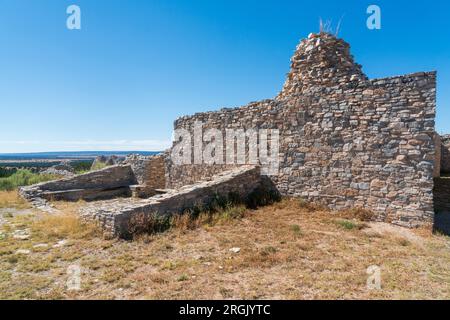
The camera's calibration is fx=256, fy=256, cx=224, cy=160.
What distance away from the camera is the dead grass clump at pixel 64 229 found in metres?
6.47

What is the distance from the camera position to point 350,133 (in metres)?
7.89

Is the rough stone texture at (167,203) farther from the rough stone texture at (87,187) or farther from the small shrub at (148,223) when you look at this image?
the rough stone texture at (87,187)

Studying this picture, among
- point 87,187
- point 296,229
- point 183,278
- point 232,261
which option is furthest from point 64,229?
point 87,187

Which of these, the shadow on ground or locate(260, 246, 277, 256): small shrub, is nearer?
locate(260, 246, 277, 256): small shrub

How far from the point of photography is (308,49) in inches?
397

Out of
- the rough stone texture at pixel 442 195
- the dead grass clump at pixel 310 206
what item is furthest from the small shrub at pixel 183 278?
the rough stone texture at pixel 442 195

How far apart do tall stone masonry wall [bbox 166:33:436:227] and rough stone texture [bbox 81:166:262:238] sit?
1.16 meters

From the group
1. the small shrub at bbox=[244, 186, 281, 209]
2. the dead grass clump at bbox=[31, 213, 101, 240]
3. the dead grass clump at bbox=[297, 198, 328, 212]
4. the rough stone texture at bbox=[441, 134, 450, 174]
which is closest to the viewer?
the dead grass clump at bbox=[31, 213, 101, 240]

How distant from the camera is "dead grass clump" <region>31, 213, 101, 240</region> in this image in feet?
21.2

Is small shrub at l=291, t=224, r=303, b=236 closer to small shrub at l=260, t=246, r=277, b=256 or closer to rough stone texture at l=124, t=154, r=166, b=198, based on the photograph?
small shrub at l=260, t=246, r=277, b=256

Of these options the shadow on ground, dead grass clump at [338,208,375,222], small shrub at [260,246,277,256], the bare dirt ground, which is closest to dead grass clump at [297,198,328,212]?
dead grass clump at [338,208,375,222]
